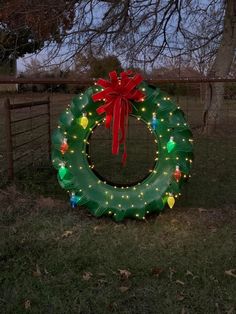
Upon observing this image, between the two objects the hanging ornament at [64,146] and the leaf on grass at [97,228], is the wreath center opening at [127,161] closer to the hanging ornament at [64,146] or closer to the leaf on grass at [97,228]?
the hanging ornament at [64,146]

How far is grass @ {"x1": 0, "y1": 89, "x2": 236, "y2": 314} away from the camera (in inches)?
145

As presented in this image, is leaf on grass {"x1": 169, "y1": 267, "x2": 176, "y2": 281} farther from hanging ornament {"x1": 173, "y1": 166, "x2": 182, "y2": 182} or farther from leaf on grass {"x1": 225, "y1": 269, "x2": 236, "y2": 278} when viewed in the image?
hanging ornament {"x1": 173, "y1": 166, "x2": 182, "y2": 182}

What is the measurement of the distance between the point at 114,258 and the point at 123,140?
154cm

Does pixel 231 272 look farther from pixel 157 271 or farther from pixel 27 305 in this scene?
pixel 27 305

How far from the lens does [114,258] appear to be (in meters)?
4.43

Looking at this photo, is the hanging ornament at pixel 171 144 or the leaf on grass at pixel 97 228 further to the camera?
the hanging ornament at pixel 171 144

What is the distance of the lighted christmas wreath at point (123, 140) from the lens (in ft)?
17.2

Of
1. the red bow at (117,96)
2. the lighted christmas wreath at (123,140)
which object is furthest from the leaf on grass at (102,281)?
the red bow at (117,96)

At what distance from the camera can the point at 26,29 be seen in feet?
45.3

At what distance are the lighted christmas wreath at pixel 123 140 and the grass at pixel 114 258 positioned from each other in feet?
0.83

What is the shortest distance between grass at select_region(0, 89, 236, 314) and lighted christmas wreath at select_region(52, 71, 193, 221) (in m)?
0.25

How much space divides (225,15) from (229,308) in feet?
38.9

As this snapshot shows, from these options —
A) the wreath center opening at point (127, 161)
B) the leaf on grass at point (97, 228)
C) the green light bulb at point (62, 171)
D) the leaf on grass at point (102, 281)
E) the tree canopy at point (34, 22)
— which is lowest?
the wreath center opening at point (127, 161)

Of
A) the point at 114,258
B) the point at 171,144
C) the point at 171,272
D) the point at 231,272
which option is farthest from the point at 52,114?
the point at 231,272
